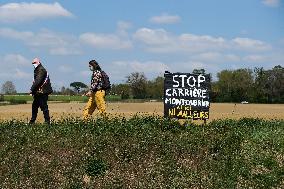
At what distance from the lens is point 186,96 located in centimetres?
1495

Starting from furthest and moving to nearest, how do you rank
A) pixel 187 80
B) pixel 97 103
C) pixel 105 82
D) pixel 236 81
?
pixel 236 81 < pixel 105 82 < pixel 97 103 < pixel 187 80

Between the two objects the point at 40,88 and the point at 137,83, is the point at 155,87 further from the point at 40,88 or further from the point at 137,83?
the point at 40,88

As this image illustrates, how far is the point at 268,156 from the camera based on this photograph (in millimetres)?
10898

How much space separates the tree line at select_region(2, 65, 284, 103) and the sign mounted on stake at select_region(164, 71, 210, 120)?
48154mm

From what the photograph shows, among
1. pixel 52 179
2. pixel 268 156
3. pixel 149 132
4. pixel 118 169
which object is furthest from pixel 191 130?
pixel 52 179

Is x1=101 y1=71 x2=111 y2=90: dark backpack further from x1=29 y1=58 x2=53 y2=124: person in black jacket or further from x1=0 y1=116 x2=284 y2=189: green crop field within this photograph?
x1=0 y1=116 x2=284 y2=189: green crop field

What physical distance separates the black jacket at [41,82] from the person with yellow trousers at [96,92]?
1231 millimetres

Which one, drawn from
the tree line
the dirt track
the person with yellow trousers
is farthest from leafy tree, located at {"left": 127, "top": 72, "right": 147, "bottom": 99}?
the person with yellow trousers

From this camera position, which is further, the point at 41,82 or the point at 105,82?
the point at 105,82

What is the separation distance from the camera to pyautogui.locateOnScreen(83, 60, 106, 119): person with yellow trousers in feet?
50.8

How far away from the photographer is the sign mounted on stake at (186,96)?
48.8ft

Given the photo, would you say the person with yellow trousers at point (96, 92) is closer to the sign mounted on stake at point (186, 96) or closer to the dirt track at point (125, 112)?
the dirt track at point (125, 112)

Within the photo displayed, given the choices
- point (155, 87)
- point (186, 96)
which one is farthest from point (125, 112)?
point (155, 87)

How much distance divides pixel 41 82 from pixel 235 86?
63.0 metres
